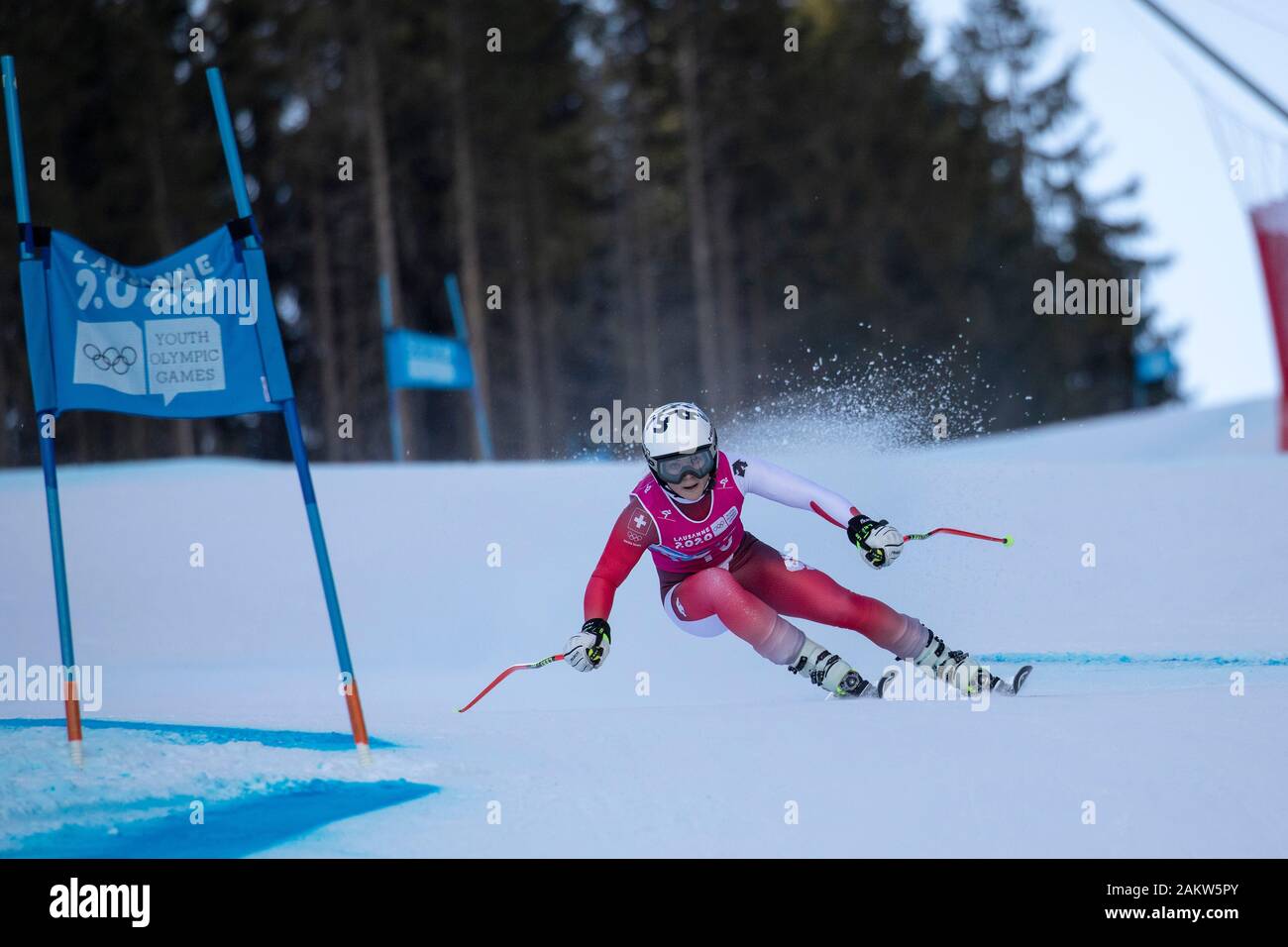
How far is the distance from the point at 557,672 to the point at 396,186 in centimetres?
2112

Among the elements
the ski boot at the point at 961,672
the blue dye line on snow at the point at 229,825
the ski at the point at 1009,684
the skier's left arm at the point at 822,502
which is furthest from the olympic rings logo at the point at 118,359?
the ski at the point at 1009,684

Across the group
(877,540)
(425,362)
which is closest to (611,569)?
(877,540)

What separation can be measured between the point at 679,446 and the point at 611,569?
628mm

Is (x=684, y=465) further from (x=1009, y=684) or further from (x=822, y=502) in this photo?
(x=1009, y=684)

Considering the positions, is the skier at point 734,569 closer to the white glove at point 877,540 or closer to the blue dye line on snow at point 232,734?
the white glove at point 877,540

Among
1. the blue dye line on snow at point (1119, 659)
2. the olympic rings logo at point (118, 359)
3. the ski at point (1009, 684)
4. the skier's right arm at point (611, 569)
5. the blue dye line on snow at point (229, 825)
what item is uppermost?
the olympic rings logo at point (118, 359)

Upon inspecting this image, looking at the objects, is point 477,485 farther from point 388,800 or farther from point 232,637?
point 388,800

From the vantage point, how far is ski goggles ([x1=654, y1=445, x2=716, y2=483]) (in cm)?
551

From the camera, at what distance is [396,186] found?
2686cm

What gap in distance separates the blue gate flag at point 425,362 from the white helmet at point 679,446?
335 inches

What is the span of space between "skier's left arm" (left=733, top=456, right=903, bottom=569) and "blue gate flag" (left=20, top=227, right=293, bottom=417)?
2066mm

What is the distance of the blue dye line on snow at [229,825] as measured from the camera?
13.4 feet


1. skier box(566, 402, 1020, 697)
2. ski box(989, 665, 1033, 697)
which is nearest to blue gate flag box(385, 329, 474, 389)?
skier box(566, 402, 1020, 697)

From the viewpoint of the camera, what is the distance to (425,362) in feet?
47.3
